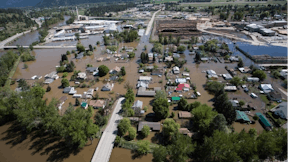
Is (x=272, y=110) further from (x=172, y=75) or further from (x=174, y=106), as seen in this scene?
(x=172, y=75)

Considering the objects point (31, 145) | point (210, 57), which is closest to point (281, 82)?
point (210, 57)

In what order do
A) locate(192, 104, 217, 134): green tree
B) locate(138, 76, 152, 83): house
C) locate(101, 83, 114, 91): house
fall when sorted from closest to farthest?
locate(192, 104, 217, 134): green tree < locate(101, 83, 114, 91): house < locate(138, 76, 152, 83): house

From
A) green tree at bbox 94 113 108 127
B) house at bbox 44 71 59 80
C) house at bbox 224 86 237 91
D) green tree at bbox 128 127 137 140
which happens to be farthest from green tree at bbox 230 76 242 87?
house at bbox 44 71 59 80

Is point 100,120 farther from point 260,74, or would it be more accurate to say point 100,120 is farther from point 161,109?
point 260,74

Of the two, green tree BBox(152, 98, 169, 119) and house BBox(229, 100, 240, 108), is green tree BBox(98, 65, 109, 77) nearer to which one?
green tree BBox(152, 98, 169, 119)

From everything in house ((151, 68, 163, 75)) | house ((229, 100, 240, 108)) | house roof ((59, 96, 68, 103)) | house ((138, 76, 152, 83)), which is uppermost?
house ((151, 68, 163, 75))

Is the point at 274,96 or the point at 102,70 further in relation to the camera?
the point at 102,70

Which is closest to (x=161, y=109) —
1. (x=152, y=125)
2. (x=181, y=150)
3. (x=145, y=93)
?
(x=152, y=125)

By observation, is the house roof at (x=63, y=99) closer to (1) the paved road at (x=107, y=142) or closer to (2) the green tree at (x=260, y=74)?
(1) the paved road at (x=107, y=142)
